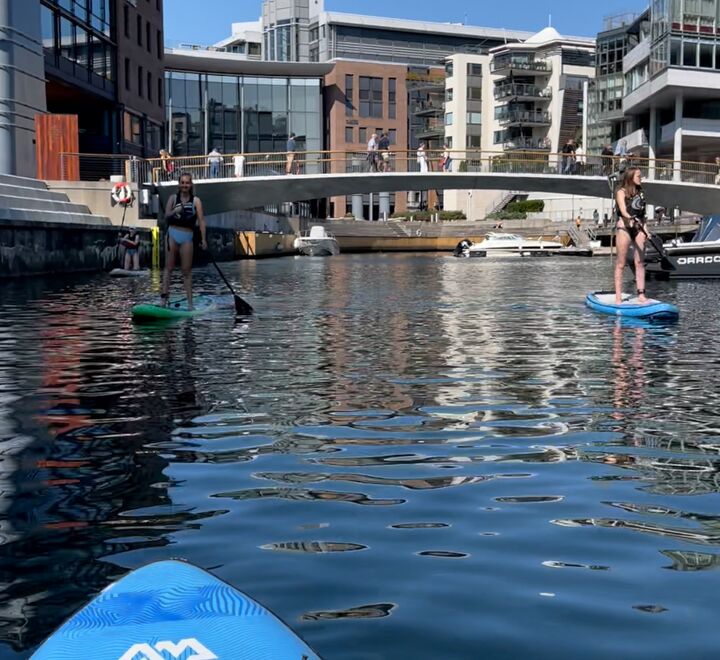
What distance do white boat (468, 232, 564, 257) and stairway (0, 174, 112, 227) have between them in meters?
24.7

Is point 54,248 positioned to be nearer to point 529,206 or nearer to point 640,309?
point 640,309

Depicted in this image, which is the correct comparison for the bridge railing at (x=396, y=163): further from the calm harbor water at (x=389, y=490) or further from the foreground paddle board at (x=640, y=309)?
the calm harbor water at (x=389, y=490)

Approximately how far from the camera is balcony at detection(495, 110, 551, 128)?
97.8 meters

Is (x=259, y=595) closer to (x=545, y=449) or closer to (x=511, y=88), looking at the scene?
(x=545, y=449)

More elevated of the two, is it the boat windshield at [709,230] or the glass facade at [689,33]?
the glass facade at [689,33]

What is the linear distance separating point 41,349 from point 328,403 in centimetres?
458

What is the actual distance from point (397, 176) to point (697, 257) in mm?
23571

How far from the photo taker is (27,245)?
25.5m

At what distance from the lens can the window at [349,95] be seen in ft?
304

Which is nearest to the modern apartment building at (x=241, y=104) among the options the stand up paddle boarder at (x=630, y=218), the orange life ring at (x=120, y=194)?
the orange life ring at (x=120, y=194)

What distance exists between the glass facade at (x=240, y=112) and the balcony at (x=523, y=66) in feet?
74.5

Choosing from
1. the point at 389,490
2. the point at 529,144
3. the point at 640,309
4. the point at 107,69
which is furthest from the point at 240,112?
the point at 389,490

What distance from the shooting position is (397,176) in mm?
48000

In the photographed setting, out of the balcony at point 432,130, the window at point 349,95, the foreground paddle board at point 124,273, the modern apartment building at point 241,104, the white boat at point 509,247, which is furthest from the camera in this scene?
the balcony at point 432,130
